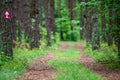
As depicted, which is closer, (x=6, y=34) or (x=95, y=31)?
(x=6, y=34)

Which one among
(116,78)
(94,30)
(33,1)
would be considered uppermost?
(33,1)

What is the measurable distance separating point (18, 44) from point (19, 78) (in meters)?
13.8

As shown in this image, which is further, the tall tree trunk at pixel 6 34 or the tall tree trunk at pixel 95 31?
the tall tree trunk at pixel 95 31

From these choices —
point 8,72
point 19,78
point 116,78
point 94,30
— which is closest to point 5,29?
point 8,72

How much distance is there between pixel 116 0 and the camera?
13.7 metres

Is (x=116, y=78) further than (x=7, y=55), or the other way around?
(x=7, y=55)

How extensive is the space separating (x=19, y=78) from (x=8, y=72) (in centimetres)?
104

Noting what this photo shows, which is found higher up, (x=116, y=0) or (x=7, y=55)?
(x=116, y=0)

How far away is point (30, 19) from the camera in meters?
24.4

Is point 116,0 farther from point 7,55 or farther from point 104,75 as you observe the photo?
point 7,55

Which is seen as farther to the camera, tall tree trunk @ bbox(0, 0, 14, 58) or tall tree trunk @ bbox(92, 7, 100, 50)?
tall tree trunk @ bbox(92, 7, 100, 50)

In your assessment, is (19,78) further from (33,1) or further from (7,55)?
(33,1)

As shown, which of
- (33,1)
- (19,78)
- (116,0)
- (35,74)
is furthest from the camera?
(33,1)

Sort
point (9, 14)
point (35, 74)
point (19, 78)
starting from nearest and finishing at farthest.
→ 1. point (19, 78)
2. point (35, 74)
3. point (9, 14)
